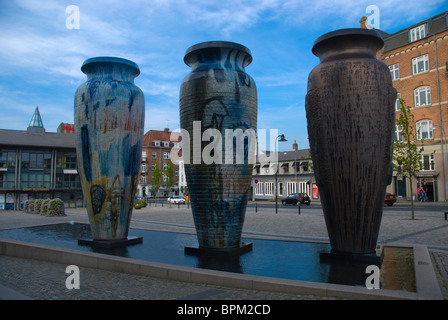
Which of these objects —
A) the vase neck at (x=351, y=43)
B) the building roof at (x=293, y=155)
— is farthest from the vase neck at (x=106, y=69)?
the building roof at (x=293, y=155)

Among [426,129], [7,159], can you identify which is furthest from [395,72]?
[7,159]

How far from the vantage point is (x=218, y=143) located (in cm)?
681

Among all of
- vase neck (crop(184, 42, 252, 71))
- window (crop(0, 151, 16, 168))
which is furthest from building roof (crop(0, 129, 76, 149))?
vase neck (crop(184, 42, 252, 71))

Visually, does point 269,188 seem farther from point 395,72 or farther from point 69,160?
point 69,160

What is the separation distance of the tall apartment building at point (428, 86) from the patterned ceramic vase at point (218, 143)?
85.2ft

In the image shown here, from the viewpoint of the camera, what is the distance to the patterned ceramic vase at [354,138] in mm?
5941

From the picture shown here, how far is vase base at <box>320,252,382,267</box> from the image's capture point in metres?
5.94

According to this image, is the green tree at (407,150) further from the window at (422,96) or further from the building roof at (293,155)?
the building roof at (293,155)

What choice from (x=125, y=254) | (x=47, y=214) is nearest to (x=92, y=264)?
(x=125, y=254)

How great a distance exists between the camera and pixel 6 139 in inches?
1280

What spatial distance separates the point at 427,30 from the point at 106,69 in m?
31.5
